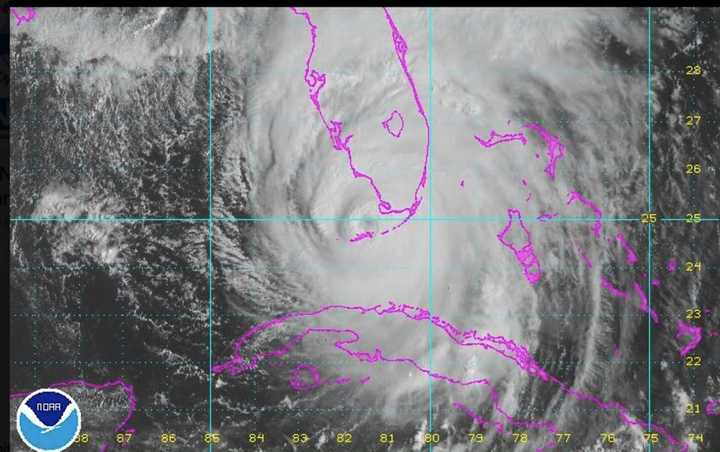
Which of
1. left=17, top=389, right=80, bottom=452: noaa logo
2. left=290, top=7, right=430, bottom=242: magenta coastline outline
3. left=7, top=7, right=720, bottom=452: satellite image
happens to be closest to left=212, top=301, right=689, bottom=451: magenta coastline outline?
left=7, top=7, right=720, bottom=452: satellite image

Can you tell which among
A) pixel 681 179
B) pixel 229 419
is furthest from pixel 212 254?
pixel 681 179

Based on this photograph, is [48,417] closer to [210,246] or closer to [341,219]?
[210,246]

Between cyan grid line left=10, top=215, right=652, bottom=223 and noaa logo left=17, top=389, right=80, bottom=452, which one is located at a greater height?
cyan grid line left=10, top=215, right=652, bottom=223

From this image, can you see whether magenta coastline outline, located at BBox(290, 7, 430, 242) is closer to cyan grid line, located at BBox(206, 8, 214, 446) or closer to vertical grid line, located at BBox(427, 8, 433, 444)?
vertical grid line, located at BBox(427, 8, 433, 444)

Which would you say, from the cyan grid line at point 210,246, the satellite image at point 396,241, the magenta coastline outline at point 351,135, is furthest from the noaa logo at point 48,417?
the magenta coastline outline at point 351,135

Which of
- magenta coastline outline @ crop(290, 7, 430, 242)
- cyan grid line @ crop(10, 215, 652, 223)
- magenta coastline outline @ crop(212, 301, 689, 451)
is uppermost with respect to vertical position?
magenta coastline outline @ crop(290, 7, 430, 242)

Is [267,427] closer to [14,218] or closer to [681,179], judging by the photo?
[14,218]

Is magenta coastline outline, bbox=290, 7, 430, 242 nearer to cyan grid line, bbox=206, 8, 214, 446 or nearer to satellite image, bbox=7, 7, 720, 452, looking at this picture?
satellite image, bbox=7, 7, 720, 452

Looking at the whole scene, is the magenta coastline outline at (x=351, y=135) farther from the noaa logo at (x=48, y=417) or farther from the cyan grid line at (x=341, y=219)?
the noaa logo at (x=48, y=417)

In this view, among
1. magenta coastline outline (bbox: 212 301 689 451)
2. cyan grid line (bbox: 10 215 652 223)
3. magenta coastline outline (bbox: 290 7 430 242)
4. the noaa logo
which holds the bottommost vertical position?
the noaa logo
